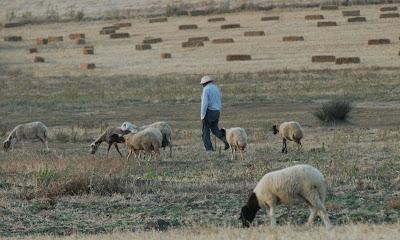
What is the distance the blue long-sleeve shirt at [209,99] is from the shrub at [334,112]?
18.7ft

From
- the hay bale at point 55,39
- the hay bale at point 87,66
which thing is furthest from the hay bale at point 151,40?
the hay bale at point 87,66

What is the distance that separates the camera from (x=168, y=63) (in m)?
46.8

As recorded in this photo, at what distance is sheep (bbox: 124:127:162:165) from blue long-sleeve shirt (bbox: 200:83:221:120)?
251cm

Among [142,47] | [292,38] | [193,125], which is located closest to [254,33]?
[292,38]

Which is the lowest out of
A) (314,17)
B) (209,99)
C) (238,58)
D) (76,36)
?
(76,36)

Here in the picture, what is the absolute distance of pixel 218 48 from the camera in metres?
51.0

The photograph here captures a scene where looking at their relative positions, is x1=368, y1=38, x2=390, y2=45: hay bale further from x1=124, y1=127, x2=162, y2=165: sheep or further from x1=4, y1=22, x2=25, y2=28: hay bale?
x1=124, y1=127, x2=162, y2=165: sheep

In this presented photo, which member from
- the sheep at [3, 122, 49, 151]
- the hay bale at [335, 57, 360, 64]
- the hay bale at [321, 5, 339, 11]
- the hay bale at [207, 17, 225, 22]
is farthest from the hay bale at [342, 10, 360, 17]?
the sheep at [3, 122, 49, 151]

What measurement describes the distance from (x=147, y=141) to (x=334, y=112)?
9.07 m

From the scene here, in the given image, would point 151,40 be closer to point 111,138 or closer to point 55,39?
point 55,39

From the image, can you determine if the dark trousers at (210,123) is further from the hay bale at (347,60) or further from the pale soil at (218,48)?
the hay bale at (347,60)

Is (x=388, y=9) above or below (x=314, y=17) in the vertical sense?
above

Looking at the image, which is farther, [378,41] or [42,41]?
[42,41]

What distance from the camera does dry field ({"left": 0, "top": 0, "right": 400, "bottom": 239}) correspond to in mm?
14406
